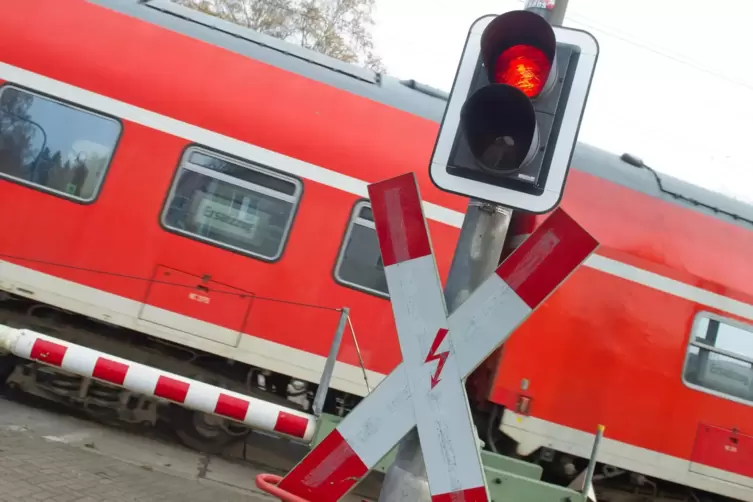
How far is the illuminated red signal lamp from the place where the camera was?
215 cm

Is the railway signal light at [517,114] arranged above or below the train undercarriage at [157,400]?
above

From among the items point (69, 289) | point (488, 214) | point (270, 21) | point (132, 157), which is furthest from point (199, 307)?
point (270, 21)

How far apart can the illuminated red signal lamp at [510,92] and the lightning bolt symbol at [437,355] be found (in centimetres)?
64

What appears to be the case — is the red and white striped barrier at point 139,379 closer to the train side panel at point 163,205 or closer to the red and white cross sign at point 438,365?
the train side panel at point 163,205

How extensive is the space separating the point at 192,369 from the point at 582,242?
4138 millimetres

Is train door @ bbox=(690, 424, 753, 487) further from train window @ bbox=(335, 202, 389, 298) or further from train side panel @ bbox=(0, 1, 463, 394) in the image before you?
train window @ bbox=(335, 202, 389, 298)

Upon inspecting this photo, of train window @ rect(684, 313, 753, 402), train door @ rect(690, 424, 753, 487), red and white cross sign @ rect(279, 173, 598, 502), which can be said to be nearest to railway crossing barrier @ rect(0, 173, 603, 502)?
red and white cross sign @ rect(279, 173, 598, 502)

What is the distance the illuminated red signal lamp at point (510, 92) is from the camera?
2.15 meters

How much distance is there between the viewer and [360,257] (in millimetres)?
5082

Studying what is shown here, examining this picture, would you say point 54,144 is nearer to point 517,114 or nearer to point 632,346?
point 517,114

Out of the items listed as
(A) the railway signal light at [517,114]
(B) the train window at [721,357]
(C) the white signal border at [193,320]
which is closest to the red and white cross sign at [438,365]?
(A) the railway signal light at [517,114]

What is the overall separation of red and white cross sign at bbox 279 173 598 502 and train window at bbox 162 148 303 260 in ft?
10.2

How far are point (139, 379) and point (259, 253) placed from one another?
1.50 metres

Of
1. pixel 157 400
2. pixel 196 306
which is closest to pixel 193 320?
pixel 196 306
